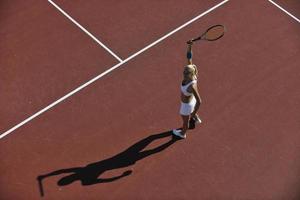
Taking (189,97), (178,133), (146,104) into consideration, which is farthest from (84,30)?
(189,97)

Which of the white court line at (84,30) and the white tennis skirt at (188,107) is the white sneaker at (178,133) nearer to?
the white tennis skirt at (188,107)

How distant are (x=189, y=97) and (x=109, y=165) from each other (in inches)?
92.5

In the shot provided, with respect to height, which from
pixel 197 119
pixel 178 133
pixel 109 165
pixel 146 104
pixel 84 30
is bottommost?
pixel 109 165

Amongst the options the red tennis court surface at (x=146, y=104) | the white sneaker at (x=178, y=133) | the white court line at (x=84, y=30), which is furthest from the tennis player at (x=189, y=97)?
the white court line at (x=84, y=30)

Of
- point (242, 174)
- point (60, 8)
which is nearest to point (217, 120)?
point (242, 174)

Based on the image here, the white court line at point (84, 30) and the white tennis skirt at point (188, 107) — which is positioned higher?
the white court line at point (84, 30)

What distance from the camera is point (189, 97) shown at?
30.3 ft

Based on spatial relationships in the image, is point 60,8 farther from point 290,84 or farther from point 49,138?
point 290,84

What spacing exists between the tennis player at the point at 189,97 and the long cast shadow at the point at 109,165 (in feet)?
1.73

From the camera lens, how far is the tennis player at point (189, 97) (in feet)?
29.2

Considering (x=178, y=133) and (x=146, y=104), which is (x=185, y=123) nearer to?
(x=178, y=133)

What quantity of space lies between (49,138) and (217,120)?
4011 mm

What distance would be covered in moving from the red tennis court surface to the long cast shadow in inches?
0.9

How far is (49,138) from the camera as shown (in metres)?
10.1
